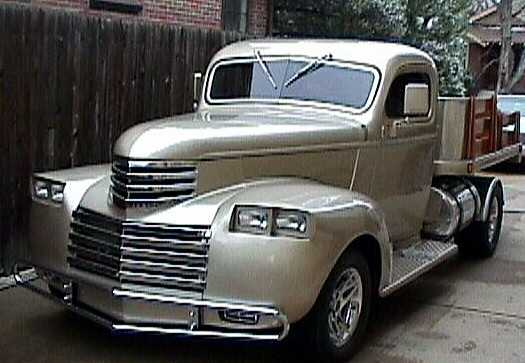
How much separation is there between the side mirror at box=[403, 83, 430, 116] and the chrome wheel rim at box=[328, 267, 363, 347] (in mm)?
1666

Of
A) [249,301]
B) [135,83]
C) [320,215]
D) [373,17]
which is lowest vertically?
[249,301]

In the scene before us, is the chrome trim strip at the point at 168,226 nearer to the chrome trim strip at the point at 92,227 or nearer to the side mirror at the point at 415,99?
the chrome trim strip at the point at 92,227

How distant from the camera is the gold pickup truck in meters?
4.66

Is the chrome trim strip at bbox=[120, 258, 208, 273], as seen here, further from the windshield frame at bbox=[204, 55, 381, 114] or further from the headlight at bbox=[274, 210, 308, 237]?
the windshield frame at bbox=[204, 55, 381, 114]

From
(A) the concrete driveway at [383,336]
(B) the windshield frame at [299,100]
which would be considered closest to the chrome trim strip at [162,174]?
(A) the concrete driveway at [383,336]

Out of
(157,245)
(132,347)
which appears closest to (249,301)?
(157,245)

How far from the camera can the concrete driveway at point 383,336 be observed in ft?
17.5

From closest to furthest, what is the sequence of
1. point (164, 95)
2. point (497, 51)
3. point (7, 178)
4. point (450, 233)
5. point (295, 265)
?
1. point (295, 265)
2. point (7, 178)
3. point (450, 233)
4. point (164, 95)
5. point (497, 51)

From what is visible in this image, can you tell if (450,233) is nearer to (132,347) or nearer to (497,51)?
(132,347)

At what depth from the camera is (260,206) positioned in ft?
15.3

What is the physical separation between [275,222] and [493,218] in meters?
4.93

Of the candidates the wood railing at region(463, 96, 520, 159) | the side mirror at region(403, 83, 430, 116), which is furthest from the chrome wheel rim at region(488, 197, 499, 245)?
the side mirror at region(403, 83, 430, 116)

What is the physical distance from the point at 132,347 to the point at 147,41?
3.69m

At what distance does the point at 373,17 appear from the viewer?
55.6 feet
